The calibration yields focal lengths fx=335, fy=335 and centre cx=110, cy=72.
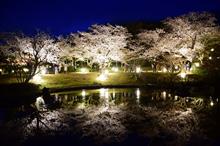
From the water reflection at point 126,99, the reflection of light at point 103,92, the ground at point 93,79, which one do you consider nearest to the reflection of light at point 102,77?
the ground at point 93,79

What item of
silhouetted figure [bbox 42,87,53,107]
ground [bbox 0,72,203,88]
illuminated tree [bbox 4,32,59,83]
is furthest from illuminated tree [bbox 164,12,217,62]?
silhouetted figure [bbox 42,87,53,107]

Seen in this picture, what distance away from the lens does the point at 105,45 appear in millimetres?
43438

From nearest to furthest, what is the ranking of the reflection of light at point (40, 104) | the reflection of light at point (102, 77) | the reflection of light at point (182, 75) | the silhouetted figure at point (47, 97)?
the reflection of light at point (40, 104), the silhouetted figure at point (47, 97), the reflection of light at point (182, 75), the reflection of light at point (102, 77)

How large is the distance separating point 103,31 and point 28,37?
35.9ft

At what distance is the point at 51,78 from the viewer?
3862cm

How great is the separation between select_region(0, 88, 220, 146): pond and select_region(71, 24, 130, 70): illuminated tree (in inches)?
570

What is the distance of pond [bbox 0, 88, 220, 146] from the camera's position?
16078 millimetres

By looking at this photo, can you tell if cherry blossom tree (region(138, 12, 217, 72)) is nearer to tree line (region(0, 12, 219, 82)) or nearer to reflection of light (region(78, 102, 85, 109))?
tree line (region(0, 12, 219, 82))

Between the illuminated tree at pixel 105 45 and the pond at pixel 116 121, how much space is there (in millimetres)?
14471

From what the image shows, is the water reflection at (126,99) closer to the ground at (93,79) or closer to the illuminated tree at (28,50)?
the ground at (93,79)

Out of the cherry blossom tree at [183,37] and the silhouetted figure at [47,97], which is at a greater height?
the cherry blossom tree at [183,37]

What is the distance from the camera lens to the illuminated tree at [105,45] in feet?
143

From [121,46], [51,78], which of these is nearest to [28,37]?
[51,78]

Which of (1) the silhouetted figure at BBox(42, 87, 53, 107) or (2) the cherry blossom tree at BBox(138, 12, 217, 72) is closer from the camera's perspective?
(1) the silhouetted figure at BBox(42, 87, 53, 107)
